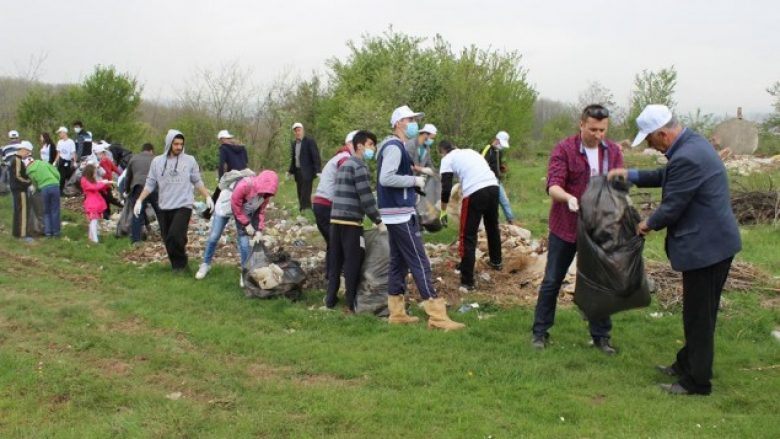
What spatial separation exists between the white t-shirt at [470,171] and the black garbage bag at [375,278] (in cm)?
131

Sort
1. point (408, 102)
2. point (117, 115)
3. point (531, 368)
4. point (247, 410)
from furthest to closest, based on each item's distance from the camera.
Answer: point (117, 115)
point (408, 102)
point (531, 368)
point (247, 410)

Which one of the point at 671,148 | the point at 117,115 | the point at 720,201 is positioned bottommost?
the point at 720,201

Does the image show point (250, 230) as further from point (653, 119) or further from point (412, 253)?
point (653, 119)

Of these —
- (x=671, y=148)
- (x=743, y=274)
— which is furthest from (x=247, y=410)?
(x=743, y=274)

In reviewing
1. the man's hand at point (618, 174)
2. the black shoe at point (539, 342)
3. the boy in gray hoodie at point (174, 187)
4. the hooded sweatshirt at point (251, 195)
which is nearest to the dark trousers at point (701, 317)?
the man's hand at point (618, 174)

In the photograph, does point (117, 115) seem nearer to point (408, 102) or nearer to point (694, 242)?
point (408, 102)

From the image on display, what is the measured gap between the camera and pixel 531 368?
16.6 ft

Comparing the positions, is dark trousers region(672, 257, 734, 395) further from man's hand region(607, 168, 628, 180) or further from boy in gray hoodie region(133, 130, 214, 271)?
boy in gray hoodie region(133, 130, 214, 271)

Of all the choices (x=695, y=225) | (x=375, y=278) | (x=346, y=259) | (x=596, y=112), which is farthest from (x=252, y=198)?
(x=695, y=225)

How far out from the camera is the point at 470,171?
7617 millimetres

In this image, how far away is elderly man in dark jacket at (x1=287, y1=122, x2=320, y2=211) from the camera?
13.3 m

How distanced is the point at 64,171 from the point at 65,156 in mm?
533

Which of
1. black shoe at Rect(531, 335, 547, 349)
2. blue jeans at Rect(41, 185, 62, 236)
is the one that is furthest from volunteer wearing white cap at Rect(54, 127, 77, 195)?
black shoe at Rect(531, 335, 547, 349)

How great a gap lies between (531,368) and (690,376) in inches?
43.6
